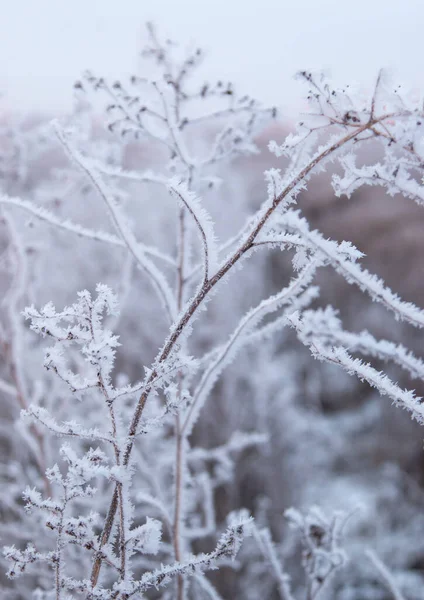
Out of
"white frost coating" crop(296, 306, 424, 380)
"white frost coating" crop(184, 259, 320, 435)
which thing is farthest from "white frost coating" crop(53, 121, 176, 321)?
"white frost coating" crop(296, 306, 424, 380)

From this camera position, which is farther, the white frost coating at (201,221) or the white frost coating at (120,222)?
the white frost coating at (120,222)

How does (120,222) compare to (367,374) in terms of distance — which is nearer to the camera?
(367,374)

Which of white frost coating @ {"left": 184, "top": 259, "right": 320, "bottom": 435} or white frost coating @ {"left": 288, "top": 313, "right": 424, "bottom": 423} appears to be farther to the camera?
white frost coating @ {"left": 184, "top": 259, "right": 320, "bottom": 435}

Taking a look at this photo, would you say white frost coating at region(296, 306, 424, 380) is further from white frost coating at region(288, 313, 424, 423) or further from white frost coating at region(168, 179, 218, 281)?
white frost coating at region(168, 179, 218, 281)

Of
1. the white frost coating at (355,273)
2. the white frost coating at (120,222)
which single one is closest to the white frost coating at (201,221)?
the white frost coating at (355,273)

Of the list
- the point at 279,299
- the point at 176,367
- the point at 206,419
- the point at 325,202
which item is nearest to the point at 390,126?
the point at 279,299

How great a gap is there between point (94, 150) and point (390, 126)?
142 centimetres

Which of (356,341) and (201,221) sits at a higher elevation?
(201,221)

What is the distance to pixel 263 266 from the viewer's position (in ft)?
32.5

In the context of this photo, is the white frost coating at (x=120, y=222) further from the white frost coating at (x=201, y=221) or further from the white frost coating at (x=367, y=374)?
the white frost coating at (x=367, y=374)

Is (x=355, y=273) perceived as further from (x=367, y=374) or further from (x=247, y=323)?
(x=247, y=323)

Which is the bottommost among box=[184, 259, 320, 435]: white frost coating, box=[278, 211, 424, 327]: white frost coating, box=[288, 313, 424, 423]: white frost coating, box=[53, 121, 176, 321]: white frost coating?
box=[288, 313, 424, 423]: white frost coating

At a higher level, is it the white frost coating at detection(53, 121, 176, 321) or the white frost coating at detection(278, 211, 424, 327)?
the white frost coating at detection(53, 121, 176, 321)

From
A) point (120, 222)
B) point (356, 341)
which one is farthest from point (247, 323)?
point (120, 222)
